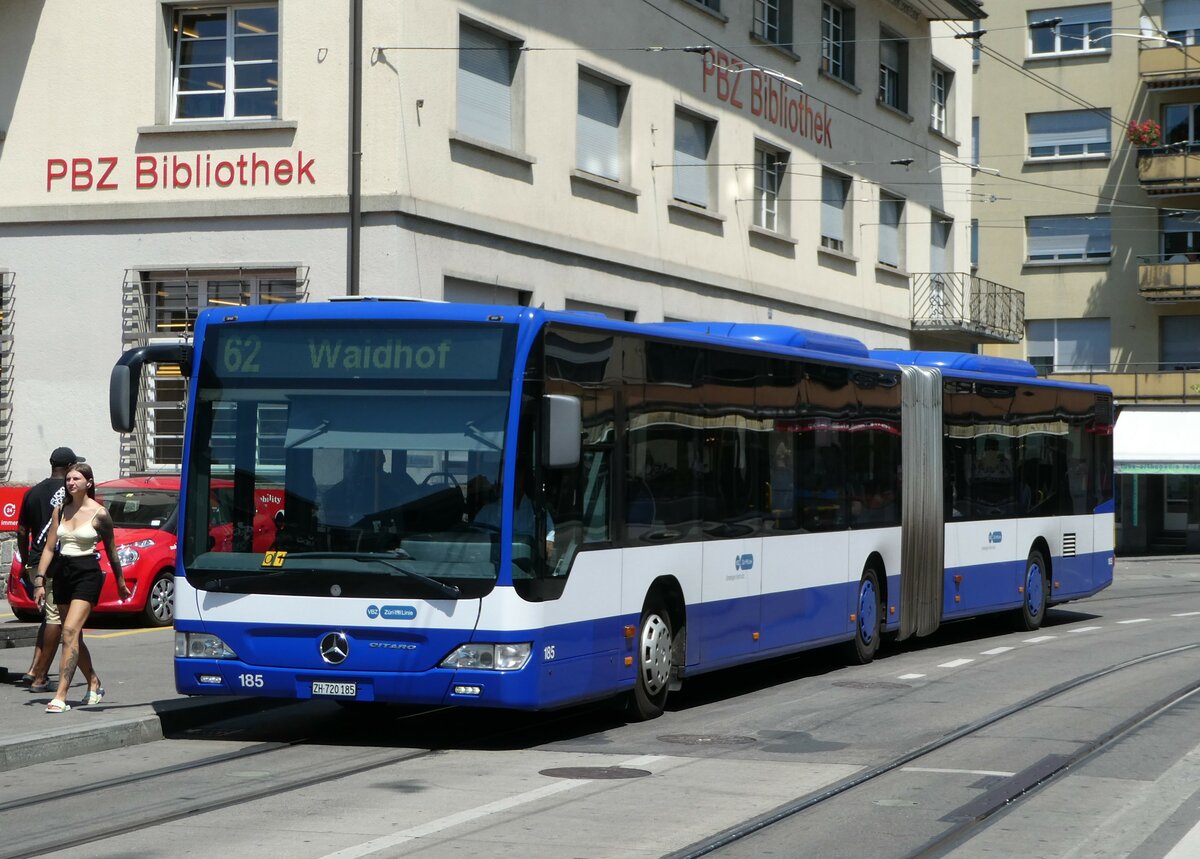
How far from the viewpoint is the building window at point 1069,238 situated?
50.6 metres

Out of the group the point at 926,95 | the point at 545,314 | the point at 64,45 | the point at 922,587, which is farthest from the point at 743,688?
the point at 926,95

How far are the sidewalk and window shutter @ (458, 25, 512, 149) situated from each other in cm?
898

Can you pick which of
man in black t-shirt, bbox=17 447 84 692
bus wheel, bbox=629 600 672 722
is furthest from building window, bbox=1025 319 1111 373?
man in black t-shirt, bbox=17 447 84 692

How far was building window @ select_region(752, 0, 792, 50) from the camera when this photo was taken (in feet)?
100.0

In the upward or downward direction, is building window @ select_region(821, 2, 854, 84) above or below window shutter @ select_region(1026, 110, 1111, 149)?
below

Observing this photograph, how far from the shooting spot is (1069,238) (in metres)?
51.0

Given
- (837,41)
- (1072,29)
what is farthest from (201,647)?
(1072,29)

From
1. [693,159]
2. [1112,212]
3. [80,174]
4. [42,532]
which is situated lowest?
[42,532]

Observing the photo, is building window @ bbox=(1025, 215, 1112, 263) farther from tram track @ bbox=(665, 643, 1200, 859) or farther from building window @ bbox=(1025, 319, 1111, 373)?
tram track @ bbox=(665, 643, 1200, 859)

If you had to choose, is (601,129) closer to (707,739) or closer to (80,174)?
(80,174)

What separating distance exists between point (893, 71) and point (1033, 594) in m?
17.7

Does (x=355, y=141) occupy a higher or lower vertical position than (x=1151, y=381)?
higher

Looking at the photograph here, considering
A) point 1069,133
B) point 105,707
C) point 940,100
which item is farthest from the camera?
point 1069,133

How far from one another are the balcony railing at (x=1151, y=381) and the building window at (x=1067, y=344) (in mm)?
847
